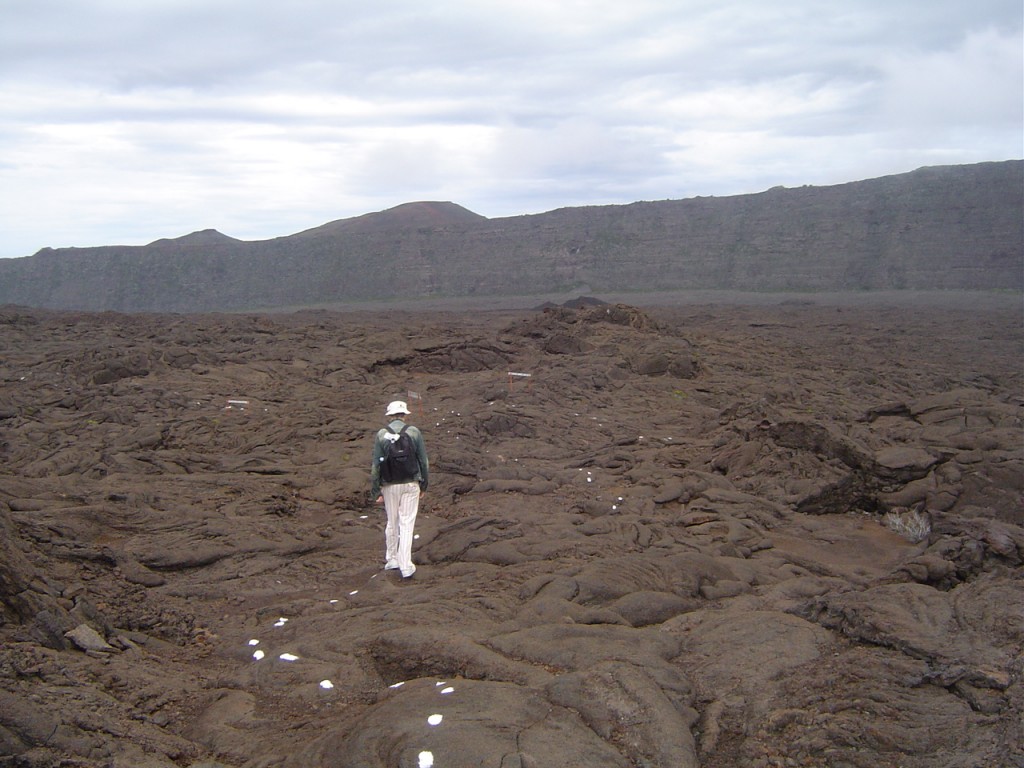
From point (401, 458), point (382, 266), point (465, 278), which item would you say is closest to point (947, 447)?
point (401, 458)

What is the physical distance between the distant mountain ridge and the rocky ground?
3762 centimetres

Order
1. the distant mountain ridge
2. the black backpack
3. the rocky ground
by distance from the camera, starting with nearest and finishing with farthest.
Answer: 1. the rocky ground
2. the black backpack
3. the distant mountain ridge

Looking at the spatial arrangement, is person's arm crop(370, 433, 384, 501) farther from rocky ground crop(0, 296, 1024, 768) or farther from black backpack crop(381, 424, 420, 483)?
rocky ground crop(0, 296, 1024, 768)

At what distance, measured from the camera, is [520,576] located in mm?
6820

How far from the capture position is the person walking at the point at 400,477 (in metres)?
7.07

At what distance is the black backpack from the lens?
278 inches

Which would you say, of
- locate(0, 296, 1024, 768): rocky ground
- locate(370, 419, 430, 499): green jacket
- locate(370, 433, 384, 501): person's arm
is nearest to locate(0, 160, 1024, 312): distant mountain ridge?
locate(0, 296, 1024, 768): rocky ground

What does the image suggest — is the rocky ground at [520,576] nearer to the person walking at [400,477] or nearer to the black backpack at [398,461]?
the person walking at [400,477]

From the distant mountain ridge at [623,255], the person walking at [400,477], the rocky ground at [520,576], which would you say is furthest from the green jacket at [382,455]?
the distant mountain ridge at [623,255]

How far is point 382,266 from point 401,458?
59790 mm

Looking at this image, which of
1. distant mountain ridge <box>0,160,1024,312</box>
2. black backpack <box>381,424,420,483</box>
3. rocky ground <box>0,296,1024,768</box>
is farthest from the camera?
distant mountain ridge <box>0,160,1024,312</box>

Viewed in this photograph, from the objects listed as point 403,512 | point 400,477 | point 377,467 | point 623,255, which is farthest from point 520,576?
point 623,255

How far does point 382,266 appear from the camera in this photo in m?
65.3

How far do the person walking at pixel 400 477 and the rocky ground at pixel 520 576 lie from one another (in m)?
0.33
